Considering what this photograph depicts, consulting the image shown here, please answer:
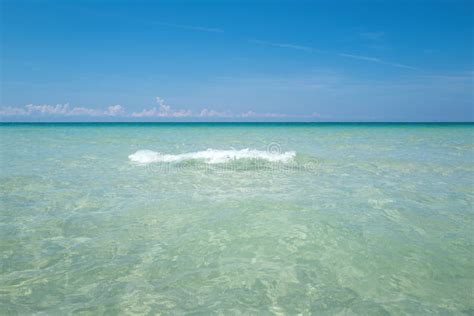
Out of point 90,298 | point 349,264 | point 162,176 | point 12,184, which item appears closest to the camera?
point 90,298

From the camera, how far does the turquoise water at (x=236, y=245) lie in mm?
4043

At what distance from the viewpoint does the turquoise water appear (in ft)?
13.3

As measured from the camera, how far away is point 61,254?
5.30 metres

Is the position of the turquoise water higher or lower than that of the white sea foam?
lower

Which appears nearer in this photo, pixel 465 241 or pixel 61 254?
pixel 61 254

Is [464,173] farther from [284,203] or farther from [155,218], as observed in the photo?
[155,218]

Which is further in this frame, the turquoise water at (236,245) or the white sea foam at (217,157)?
the white sea foam at (217,157)

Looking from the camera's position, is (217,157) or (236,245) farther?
(217,157)

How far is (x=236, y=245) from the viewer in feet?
18.6

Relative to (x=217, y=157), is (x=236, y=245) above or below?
below

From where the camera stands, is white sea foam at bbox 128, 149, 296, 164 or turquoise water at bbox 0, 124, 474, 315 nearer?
turquoise water at bbox 0, 124, 474, 315

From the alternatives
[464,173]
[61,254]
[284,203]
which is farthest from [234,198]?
[464,173]

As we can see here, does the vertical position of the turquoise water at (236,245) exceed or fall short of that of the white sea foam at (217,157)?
it falls short

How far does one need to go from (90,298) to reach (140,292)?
0.58 meters
